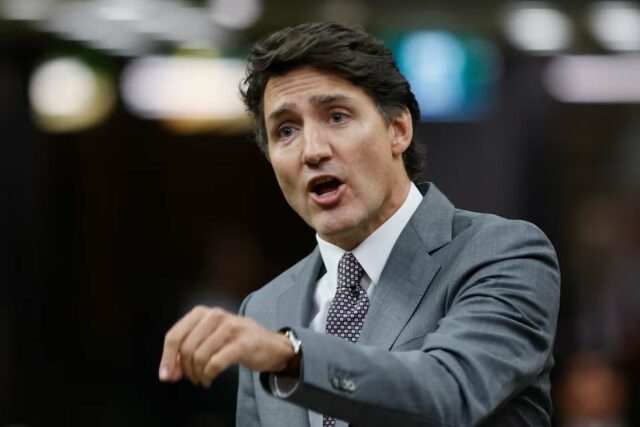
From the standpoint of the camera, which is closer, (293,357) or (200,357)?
(200,357)

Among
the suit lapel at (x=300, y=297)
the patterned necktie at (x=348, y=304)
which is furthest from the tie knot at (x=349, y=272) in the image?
the suit lapel at (x=300, y=297)

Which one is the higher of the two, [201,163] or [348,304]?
[348,304]

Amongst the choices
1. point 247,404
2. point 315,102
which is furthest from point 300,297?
point 315,102

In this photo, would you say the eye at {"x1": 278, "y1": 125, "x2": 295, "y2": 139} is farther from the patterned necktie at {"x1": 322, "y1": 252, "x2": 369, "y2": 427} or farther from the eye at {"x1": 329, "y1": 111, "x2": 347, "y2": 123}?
the patterned necktie at {"x1": 322, "y1": 252, "x2": 369, "y2": 427}

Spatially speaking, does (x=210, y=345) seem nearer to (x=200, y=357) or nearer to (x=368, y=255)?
(x=200, y=357)

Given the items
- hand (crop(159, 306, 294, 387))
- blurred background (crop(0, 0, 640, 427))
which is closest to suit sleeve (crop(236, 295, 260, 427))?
hand (crop(159, 306, 294, 387))

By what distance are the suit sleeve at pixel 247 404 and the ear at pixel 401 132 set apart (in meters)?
0.61

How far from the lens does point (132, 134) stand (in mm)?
10484

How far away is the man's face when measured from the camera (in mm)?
2873

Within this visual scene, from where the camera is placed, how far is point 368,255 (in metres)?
3.01

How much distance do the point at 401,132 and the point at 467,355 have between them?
2.77 ft

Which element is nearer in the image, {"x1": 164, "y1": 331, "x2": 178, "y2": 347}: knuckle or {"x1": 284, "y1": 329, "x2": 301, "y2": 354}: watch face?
{"x1": 164, "y1": 331, "x2": 178, "y2": 347}: knuckle

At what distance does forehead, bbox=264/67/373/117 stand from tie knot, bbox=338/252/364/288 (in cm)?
35

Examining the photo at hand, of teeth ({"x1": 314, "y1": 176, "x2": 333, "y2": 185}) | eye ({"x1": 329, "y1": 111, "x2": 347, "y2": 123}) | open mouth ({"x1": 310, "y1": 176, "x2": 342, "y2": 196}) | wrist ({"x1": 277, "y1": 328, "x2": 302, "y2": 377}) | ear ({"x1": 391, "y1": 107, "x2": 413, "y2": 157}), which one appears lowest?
wrist ({"x1": 277, "y1": 328, "x2": 302, "y2": 377})
